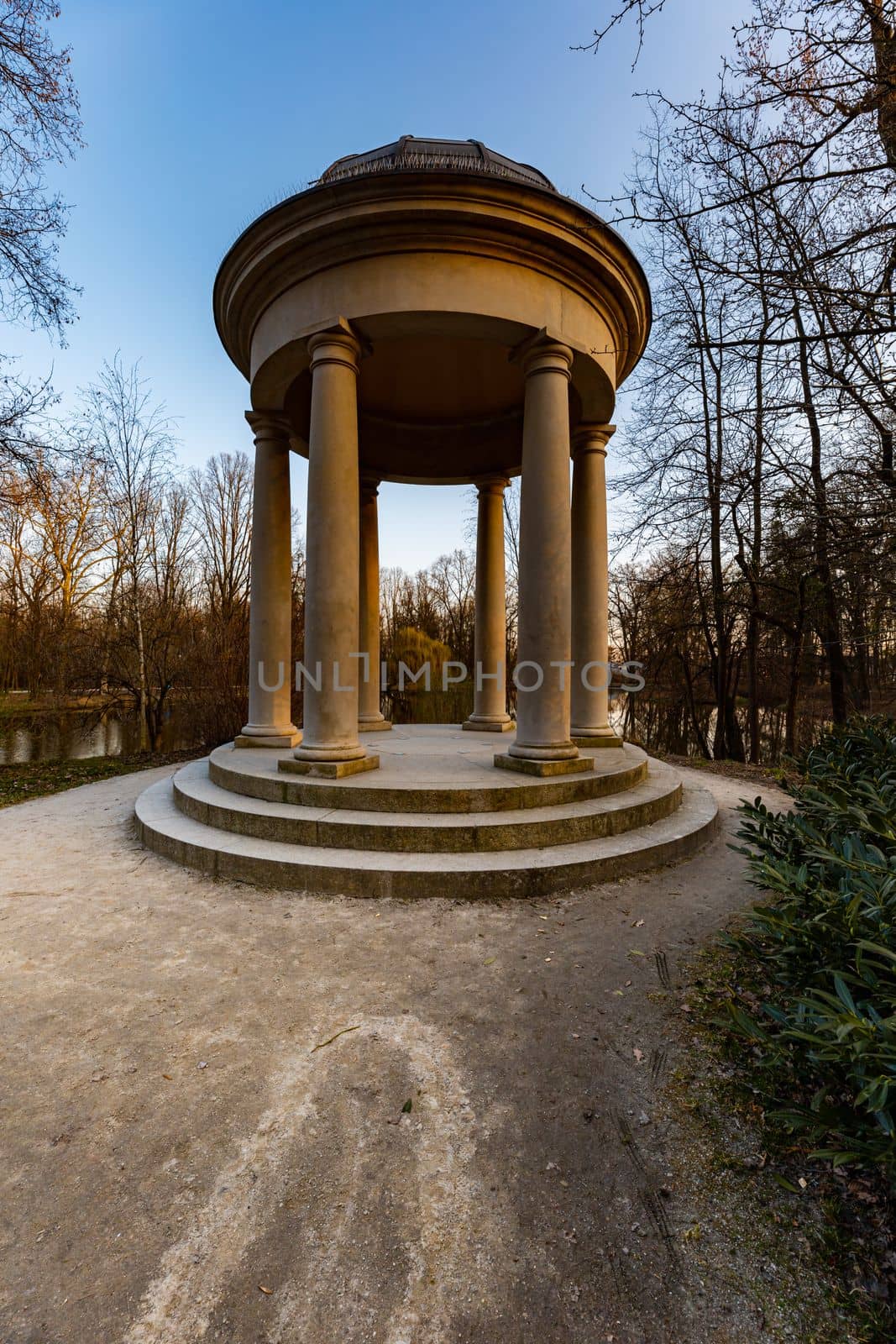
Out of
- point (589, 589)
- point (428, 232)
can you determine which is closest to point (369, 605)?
point (589, 589)

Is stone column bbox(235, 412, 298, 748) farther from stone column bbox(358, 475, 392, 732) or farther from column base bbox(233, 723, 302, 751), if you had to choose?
stone column bbox(358, 475, 392, 732)

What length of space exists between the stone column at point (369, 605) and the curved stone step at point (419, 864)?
19.5 feet

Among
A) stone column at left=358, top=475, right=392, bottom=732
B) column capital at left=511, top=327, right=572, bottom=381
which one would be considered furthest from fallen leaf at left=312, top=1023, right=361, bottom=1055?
stone column at left=358, top=475, right=392, bottom=732

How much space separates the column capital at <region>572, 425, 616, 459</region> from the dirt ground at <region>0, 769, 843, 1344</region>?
747 centimetres

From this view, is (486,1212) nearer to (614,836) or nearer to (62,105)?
(614,836)

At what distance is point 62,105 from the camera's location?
8391 millimetres

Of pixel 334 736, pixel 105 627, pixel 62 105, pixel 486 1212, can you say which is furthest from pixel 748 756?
pixel 62 105

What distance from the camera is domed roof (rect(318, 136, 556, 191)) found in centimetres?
781

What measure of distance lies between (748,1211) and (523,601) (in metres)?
5.66

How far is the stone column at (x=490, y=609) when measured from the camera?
11875mm

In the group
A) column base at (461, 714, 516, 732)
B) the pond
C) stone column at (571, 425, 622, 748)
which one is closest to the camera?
stone column at (571, 425, 622, 748)

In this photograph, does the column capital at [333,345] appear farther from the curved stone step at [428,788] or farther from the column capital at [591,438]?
the curved stone step at [428,788]

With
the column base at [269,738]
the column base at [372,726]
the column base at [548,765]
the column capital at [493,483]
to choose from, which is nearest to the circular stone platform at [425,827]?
the column base at [548,765]

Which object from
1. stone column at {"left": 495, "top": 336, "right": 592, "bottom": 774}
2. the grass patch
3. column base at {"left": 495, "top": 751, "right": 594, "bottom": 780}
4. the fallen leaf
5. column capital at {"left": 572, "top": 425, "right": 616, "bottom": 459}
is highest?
column capital at {"left": 572, "top": 425, "right": 616, "bottom": 459}
